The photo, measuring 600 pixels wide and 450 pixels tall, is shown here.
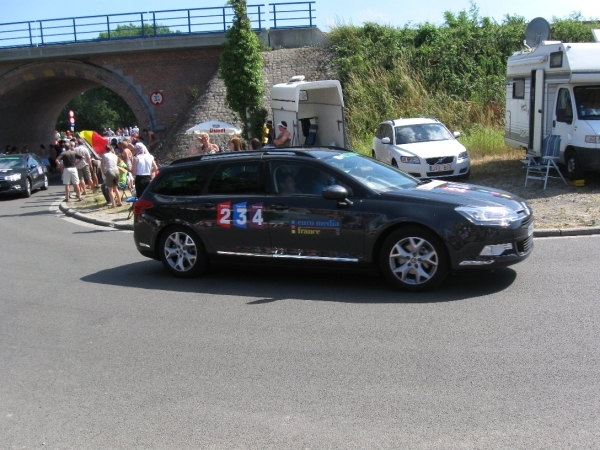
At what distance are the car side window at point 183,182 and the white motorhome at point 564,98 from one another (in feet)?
29.7

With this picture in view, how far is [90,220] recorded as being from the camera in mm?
16531

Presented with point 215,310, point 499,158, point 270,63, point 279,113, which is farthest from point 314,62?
point 215,310

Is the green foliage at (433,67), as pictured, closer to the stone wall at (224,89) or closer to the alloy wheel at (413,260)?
the stone wall at (224,89)

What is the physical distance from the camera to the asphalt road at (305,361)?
A: 14.9ft

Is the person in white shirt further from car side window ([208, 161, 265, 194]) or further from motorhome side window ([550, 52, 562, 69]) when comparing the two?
motorhome side window ([550, 52, 562, 69])

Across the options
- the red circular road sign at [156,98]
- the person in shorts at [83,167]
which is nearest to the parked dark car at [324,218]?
the person in shorts at [83,167]

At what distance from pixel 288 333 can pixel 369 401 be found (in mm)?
1823

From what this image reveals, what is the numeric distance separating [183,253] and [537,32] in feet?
40.7

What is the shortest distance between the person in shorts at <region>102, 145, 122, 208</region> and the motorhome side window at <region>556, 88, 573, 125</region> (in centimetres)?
1059

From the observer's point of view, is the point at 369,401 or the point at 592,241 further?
the point at 592,241

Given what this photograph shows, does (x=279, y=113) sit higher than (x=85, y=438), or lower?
higher

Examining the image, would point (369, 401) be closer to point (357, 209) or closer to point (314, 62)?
point (357, 209)

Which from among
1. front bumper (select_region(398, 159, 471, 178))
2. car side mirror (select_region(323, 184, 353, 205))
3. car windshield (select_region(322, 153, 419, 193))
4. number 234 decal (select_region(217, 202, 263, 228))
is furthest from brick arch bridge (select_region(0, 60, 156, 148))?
car side mirror (select_region(323, 184, 353, 205))

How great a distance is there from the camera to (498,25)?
30484 millimetres
